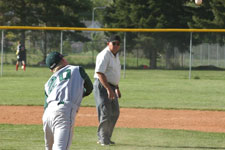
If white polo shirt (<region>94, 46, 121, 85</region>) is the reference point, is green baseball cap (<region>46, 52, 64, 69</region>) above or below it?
above

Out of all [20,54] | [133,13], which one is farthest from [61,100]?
[133,13]

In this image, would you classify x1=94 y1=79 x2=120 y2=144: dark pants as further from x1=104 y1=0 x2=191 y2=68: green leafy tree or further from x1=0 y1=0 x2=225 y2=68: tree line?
x1=104 y1=0 x2=191 y2=68: green leafy tree

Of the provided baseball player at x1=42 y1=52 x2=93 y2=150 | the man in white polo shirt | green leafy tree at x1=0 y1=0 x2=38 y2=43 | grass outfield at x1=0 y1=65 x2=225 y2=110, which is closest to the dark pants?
the man in white polo shirt

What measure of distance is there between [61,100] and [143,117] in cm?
695

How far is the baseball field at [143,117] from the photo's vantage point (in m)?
8.94

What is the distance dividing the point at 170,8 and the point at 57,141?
34.9m

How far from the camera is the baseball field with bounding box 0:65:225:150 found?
8.94m

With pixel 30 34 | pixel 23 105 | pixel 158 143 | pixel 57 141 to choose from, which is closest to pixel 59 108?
pixel 57 141

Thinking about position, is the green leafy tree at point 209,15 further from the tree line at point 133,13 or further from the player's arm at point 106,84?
the player's arm at point 106,84

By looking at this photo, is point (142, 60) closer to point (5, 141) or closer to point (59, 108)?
point (5, 141)

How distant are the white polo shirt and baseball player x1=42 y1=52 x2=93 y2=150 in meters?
2.58

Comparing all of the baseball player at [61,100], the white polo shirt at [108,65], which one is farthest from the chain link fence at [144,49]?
the baseball player at [61,100]

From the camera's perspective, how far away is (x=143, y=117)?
41.1ft

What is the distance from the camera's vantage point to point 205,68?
89.9ft
